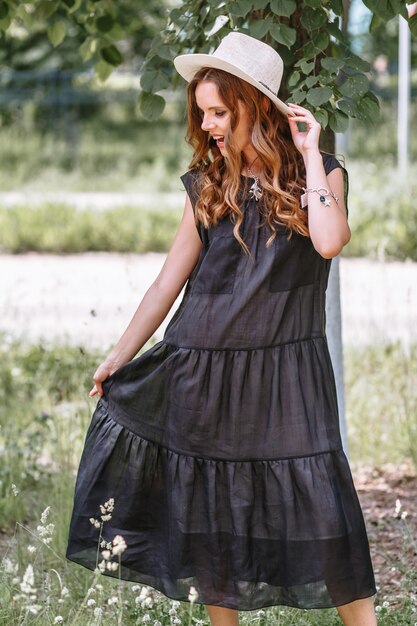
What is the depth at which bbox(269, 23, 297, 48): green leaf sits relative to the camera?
9.23ft

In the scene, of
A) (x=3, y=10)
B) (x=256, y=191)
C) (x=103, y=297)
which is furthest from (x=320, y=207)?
(x=103, y=297)

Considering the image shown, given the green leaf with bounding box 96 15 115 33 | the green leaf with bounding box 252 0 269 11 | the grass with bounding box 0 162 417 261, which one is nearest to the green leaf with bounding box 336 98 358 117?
the green leaf with bounding box 252 0 269 11

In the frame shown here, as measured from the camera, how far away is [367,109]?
2.86 metres

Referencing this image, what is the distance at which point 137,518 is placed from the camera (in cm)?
255

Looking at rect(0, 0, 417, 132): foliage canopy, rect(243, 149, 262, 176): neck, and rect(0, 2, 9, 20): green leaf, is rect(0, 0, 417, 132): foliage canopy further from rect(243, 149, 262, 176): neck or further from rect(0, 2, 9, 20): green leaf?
rect(243, 149, 262, 176): neck

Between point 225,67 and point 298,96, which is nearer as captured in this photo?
point 225,67

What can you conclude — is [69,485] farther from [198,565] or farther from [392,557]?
[198,565]

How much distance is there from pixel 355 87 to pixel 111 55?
4.61 ft

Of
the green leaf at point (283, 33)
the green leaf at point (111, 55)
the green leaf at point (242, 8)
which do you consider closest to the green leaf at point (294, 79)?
the green leaf at point (283, 33)

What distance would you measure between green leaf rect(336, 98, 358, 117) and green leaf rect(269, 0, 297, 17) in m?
0.26

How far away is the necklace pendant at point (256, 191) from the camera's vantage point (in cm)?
245

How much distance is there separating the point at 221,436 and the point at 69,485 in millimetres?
1528

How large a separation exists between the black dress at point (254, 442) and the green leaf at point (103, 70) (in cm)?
169

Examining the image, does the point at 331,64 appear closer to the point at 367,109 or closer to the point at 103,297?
the point at 367,109
